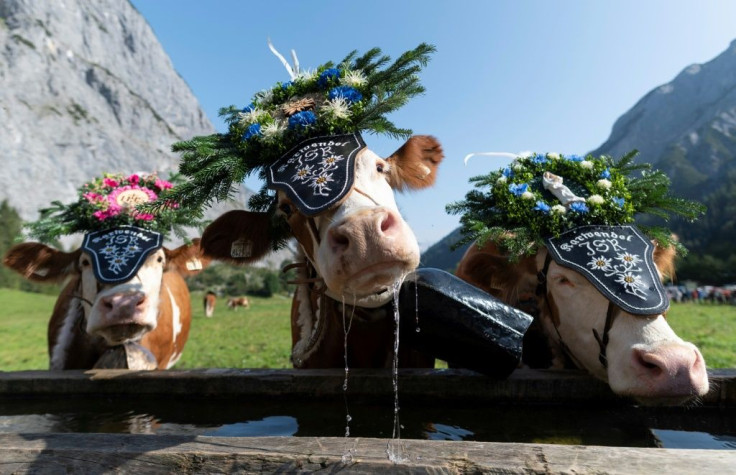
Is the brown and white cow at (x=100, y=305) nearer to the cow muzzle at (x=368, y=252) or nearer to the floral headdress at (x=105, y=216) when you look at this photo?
the floral headdress at (x=105, y=216)

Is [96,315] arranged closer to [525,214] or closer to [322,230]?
[322,230]

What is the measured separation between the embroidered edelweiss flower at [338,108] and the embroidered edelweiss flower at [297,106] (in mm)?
158

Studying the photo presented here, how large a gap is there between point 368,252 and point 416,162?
160 centimetres

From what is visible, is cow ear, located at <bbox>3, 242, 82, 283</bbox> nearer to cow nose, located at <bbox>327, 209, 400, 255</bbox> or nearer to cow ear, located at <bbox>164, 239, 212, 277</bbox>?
cow ear, located at <bbox>164, 239, 212, 277</bbox>

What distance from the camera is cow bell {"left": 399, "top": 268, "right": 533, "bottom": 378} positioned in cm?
270

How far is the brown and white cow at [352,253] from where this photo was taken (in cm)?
216

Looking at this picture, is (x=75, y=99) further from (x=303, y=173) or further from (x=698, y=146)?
(x=698, y=146)

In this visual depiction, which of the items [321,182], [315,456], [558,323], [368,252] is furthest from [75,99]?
[315,456]

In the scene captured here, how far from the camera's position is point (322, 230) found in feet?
8.46

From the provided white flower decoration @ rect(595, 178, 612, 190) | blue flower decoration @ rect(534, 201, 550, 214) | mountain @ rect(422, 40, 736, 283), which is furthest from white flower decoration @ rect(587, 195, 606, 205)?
mountain @ rect(422, 40, 736, 283)

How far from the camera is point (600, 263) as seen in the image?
2.97 metres

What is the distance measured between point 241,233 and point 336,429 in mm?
1667

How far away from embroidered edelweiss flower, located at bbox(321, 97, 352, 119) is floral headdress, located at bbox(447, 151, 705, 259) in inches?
50.9

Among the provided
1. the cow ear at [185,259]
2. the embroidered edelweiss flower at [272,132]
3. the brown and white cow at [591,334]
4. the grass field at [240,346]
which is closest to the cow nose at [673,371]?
the brown and white cow at [591,334]
